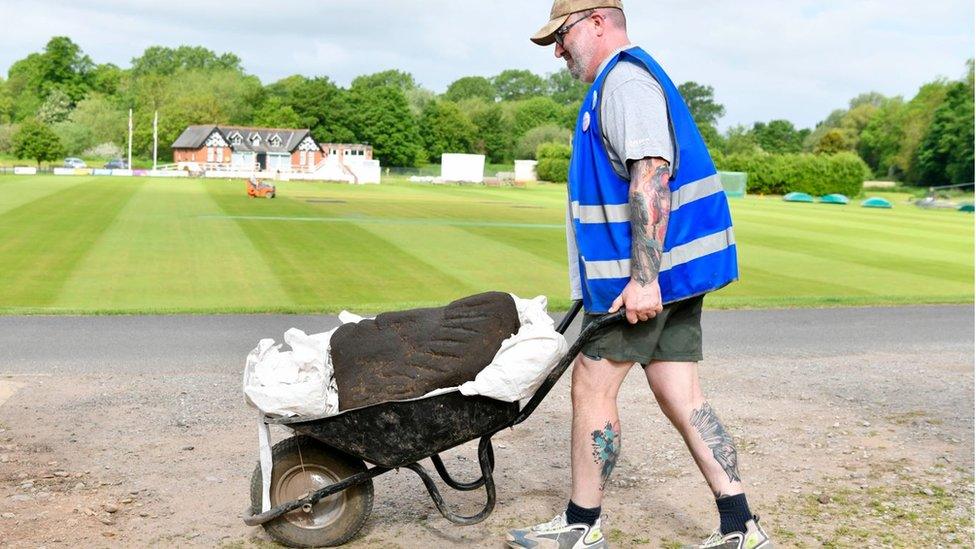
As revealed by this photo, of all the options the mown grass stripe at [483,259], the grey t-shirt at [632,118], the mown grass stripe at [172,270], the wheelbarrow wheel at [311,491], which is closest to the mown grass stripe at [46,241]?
the mown grass stripe at [172,270]

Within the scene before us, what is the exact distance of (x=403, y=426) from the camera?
402 centimetres

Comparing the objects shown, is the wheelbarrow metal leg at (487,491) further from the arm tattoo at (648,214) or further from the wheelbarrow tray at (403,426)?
the arm tattoo at (648,214)

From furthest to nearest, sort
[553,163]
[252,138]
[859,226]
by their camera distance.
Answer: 1. [252,138]
2. [553,163]
3. [859,226]

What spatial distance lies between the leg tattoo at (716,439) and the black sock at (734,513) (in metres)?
0.08

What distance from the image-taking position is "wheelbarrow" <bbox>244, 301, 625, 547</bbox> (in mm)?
4000

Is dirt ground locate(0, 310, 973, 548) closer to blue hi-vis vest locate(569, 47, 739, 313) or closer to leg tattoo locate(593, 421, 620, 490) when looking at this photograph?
leg tattoo locate(593, 421, 620, 490)

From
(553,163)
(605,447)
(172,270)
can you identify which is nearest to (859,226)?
(172,270)

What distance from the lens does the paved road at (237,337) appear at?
321 inches

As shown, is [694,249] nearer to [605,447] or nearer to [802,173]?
[605,447]

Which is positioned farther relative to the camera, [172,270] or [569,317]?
[172,270]

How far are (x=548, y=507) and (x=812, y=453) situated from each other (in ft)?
5.98

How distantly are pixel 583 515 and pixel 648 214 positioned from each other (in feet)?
3.97

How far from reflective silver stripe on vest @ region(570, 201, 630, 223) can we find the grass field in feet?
25.6

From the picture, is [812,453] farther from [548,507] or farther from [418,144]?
[418,144]
